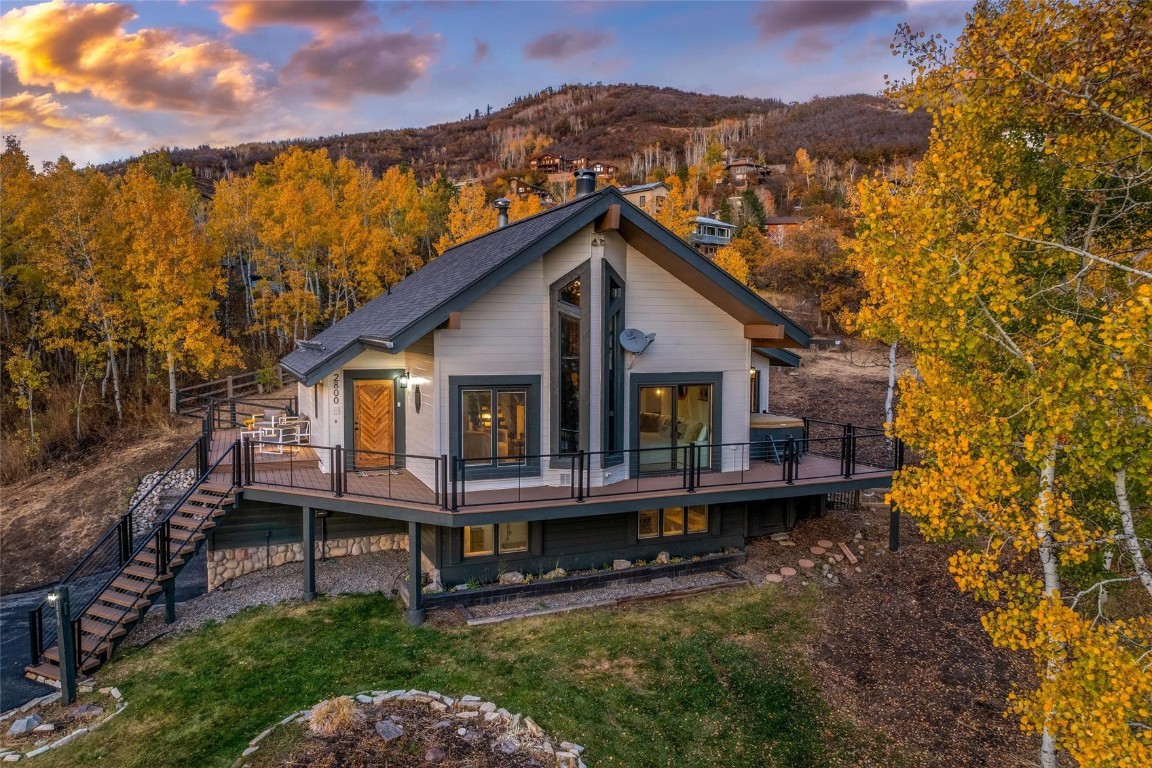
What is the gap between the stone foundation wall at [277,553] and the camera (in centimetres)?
1319

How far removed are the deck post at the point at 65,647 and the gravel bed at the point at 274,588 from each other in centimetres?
166

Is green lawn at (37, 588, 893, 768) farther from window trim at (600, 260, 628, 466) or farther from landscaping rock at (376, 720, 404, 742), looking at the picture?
window trim at (600, 260, 628, 466)

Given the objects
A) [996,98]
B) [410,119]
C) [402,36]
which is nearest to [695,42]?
[402,36]

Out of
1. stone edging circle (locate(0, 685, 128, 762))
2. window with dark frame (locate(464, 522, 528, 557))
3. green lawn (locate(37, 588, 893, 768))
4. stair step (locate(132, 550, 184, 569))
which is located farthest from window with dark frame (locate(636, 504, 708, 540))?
stone edging circle (locate(0, 685, 128, 762))

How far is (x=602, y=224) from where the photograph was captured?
1123 cm

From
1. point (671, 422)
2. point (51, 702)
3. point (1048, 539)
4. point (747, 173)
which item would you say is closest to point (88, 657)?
point (51, 702)

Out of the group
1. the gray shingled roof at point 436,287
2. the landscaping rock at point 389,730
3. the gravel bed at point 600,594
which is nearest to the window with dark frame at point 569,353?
the gray shingled roof at point 436,287

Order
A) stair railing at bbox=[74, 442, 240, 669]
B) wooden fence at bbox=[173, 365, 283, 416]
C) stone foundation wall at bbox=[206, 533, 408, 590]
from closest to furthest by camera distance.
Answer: stair railing at bbox=[74, 442, 240, 669] → stone foundation wall at bbox=[206, 533, 408, 590] → wooden fence at bbox=[173, 365, 283, 416]

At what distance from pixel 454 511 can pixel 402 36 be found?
23.1 m

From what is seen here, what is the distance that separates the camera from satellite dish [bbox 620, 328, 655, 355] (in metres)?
11.7

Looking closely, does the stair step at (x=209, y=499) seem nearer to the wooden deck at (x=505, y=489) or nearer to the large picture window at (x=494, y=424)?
the wooden deck at (x=505, y=489)

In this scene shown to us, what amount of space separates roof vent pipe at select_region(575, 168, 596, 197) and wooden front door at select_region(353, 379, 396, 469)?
574cm

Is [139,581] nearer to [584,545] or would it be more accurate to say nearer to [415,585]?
[415,585]

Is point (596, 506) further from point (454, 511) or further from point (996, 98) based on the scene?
point (996, 98)
